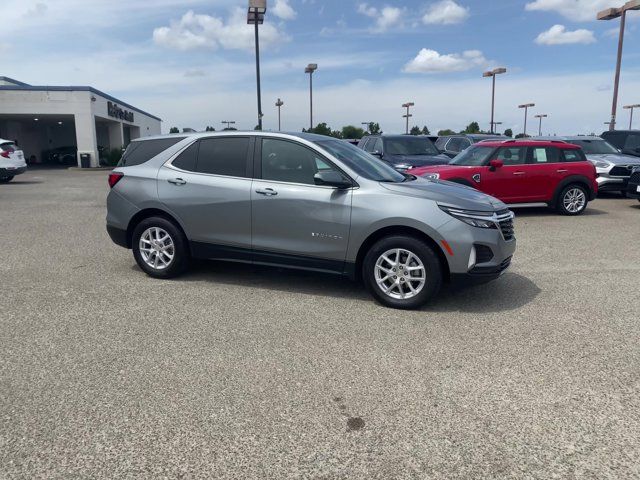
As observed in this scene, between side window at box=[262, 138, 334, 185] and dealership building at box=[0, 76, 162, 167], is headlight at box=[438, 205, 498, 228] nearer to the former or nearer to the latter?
side window at box=[262, 138, 334, 185]

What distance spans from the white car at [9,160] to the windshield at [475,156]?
1761 cm

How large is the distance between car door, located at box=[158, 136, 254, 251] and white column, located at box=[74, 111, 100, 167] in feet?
102

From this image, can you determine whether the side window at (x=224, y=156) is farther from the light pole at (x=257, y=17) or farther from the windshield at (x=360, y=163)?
the light pole at (x=257, y=17)

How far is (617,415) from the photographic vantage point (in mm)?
3311

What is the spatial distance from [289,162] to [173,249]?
1.73 m

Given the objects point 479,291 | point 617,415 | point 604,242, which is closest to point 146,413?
point 617,415

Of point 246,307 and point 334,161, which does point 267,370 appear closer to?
point 246,307

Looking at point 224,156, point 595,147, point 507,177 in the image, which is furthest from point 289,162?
point 595,147

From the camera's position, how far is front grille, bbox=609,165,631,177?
46.7ft

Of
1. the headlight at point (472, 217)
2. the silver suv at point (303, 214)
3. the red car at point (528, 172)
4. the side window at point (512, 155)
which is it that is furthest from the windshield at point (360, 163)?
the side window at point (512, 155)

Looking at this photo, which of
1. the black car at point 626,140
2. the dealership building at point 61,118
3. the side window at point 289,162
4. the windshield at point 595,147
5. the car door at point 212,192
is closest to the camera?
the side window at point 289,162

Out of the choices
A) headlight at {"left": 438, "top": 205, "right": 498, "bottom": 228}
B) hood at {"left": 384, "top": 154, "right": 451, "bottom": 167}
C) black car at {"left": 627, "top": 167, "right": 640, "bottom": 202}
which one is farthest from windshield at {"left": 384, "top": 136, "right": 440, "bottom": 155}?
headlight at {"left": 438, "top": 205, "right": 498, "bottom": 228}

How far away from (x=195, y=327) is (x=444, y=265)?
2422 mm

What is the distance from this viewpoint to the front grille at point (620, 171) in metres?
14.2
